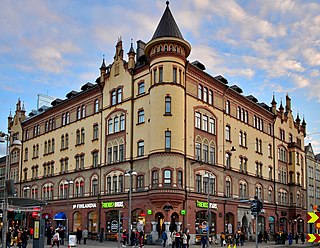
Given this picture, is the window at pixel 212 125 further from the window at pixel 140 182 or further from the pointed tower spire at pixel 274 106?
the pointed tower spire at pixel 274 106

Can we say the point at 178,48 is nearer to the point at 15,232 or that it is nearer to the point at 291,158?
the point at 15,232

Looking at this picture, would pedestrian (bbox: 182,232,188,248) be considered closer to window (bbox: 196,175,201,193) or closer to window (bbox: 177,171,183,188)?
window (bbox: 177,171,183,188)

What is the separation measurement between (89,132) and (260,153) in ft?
86.6

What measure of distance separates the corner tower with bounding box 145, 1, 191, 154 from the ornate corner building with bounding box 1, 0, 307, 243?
113mm

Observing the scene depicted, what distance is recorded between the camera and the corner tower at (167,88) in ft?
163

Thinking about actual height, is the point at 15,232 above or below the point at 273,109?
below

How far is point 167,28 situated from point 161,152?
14.1 meters

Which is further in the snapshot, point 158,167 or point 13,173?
point 13,173

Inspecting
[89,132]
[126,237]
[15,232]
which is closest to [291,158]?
[89,132]

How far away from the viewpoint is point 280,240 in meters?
59.6

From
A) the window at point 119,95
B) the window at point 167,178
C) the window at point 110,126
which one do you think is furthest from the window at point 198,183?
the window at point 119,95

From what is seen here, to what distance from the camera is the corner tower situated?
49.7m

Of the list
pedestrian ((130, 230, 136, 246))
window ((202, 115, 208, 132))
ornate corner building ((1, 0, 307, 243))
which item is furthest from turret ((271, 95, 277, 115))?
pedestrian ((130, 230, 136, 246))

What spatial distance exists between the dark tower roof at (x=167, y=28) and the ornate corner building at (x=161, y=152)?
131 millimetres
